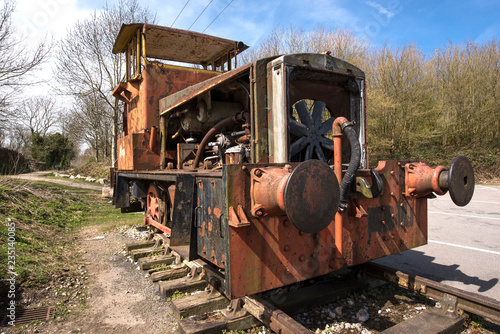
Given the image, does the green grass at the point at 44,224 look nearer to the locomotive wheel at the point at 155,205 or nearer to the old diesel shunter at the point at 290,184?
the locomotive wheel at the point at 155,205

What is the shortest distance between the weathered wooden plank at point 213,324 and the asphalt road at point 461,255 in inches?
101

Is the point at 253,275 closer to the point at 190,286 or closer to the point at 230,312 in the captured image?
the point at 230,312

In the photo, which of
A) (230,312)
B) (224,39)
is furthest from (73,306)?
(224,39)

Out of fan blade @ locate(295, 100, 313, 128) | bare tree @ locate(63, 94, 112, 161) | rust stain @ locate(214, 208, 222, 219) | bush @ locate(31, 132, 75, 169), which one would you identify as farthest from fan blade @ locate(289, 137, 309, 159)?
bush @ locate(31, 132, 75, 169)

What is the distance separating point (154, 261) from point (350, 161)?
10.3ft

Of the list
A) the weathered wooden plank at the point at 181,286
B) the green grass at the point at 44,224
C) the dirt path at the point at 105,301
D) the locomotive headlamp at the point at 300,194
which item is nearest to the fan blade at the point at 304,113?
the locomotive headlamp at the point at 300,194

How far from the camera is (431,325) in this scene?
7.98 feet

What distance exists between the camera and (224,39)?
5.68 metres

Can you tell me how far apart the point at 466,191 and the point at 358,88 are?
4.64 feet

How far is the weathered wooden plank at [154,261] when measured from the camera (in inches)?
173

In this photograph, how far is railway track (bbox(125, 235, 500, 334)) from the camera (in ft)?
8.04

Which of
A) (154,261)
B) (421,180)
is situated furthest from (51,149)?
(421,180)

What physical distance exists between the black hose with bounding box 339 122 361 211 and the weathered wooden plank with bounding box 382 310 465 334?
0.92 metres

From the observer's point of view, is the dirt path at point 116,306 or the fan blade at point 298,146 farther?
the fan blade at point 298,146
